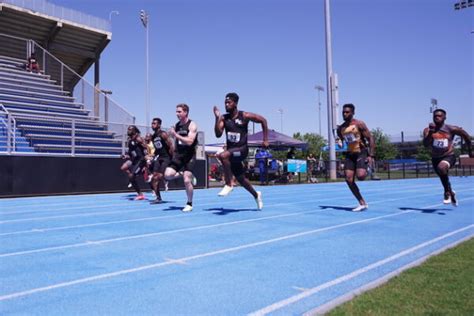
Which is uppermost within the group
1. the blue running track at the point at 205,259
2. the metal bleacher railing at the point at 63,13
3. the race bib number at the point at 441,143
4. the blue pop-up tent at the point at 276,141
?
the metal bleacher railing at the point at 63,13

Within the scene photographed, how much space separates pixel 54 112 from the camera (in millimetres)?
21391

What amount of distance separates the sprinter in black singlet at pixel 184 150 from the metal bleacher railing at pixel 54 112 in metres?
7.49

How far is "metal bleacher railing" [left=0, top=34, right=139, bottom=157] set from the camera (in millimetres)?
15781

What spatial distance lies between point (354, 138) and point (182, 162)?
3.58 meters

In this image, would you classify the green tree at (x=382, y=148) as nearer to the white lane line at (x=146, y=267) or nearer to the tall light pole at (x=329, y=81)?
the tall light pole at (x=329, y=81)

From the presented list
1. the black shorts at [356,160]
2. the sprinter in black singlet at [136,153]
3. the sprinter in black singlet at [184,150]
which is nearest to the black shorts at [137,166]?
the sprinter in black singlet at [136,153]

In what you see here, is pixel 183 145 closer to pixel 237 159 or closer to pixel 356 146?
pixel 237 159

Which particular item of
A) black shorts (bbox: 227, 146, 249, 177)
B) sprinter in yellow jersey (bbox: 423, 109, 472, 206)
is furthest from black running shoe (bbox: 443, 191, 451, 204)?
black shorts (bbox: 227, 146, 249, 177)

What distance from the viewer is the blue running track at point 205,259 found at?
314 centimetres

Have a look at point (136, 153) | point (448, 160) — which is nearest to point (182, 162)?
point (136, 153)

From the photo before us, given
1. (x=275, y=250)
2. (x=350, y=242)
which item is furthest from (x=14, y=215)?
(x=350, y=242)

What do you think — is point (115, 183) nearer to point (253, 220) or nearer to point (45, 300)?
point (253, 220)

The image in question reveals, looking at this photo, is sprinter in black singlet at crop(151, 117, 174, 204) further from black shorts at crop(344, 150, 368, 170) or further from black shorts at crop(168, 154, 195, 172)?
black shorts at crop(344, 150, 368, 170)

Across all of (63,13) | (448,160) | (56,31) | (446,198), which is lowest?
(446,198)
